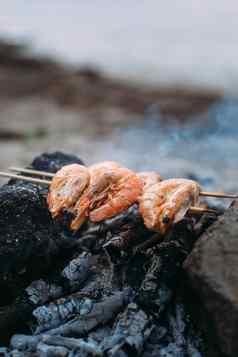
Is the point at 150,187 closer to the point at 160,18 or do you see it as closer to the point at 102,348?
the point at 102,348

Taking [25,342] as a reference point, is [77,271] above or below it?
above

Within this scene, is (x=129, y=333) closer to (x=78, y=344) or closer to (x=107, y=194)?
(x=78, y=344)

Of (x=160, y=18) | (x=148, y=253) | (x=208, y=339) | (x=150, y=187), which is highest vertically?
(x=160, y=18)

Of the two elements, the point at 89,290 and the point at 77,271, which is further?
the point at 77,271

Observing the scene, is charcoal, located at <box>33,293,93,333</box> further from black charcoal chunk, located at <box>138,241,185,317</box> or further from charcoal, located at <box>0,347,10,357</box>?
black charcoal chunk, located at <box>138,241,185,317</box>

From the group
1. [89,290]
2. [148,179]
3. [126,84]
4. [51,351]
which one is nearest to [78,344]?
[51,351]

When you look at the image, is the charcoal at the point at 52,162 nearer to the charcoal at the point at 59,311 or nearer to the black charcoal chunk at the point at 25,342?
the charcoal at the point at 59,311

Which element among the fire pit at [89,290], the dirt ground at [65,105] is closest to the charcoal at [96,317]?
the fire pit at [89,290]

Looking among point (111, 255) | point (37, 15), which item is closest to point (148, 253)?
point (111, 255)
